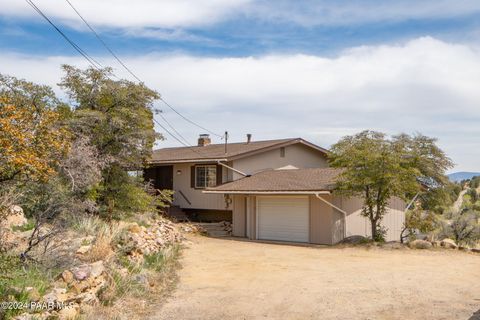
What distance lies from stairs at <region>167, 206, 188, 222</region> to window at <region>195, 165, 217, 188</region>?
173 centimetres

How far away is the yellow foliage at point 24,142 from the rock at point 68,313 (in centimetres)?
251

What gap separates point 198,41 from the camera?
54.3 feet

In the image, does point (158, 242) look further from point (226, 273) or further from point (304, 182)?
point (304, 182)

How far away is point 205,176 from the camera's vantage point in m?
26.5

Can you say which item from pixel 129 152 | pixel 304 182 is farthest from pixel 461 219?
pixel 129 152

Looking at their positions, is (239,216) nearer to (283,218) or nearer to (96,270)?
(283,218)

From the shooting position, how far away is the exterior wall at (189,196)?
84.8 feet

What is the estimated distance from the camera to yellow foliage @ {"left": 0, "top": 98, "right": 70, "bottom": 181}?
7816 millimetres

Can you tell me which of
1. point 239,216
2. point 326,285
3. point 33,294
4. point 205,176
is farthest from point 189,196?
point 33,294

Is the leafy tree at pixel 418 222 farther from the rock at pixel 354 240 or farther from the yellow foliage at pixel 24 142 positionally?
the yellow foliage at pixel 24 142

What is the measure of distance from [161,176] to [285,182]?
10.2 meters

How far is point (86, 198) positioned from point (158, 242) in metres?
2.96

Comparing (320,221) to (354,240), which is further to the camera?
(320,221)

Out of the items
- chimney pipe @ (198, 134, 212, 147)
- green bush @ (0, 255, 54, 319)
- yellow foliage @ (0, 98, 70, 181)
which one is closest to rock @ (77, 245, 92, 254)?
green bush @ (0, 255, 54, 319)
